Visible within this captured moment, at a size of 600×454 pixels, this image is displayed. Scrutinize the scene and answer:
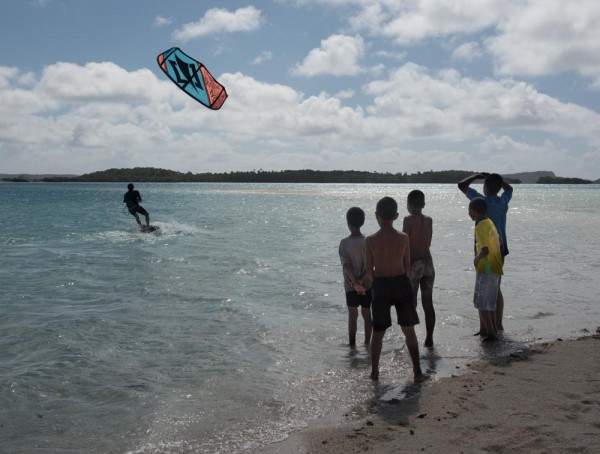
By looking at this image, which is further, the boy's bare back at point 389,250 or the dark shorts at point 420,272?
the dark shorts at point 420,272

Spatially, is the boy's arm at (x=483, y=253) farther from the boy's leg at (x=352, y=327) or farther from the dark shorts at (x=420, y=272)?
the boy's leg at (x=352, y=327)

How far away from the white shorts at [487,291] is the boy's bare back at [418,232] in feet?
2.50

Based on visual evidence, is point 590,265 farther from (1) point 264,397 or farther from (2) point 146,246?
(2) point 146,246

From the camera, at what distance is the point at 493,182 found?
695 cm

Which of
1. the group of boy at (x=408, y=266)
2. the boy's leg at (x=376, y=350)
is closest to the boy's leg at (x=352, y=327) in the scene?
the group of boy at (x=408, y=266)

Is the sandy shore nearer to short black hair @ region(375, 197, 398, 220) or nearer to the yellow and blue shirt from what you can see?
the yellow and blue shirt

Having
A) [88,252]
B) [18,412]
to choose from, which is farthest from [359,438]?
[88,252]

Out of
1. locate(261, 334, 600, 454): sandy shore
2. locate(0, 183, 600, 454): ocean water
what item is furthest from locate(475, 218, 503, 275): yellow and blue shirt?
locate(261, 334, 600, 454): sandy shore

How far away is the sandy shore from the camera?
13.2 ft

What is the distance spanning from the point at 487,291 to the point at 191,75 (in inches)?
154

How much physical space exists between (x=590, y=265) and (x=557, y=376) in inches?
363

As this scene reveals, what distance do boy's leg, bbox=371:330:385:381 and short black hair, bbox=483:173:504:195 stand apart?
2455 mm

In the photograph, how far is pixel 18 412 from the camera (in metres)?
5.00

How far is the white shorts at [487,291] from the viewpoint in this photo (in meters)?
6.68
